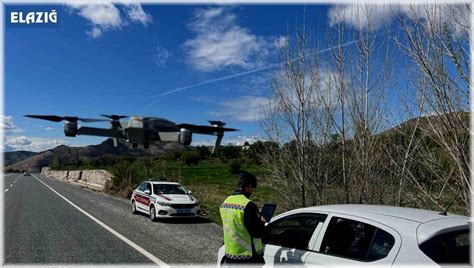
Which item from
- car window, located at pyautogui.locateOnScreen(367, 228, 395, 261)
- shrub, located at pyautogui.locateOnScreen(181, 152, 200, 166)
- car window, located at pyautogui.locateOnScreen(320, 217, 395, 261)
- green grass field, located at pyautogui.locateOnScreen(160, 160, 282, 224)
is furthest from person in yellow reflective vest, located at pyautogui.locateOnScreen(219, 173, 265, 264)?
shrub, located at pyautogui.locateOnScreen(181, 152, 200, 166)

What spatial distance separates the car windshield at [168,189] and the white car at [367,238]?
11127 millimetres

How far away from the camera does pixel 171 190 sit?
16.0 m

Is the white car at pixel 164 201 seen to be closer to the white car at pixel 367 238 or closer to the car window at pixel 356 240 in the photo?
the white car at pixel 367 238

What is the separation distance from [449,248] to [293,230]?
72.6 inches

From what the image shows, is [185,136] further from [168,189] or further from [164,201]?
[168,189]

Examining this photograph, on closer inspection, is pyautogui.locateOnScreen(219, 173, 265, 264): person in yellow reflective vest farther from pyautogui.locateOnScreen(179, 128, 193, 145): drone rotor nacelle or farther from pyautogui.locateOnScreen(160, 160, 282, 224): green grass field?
pyautogui.locateOnScreen(160, 160, 282, 224): green grass field

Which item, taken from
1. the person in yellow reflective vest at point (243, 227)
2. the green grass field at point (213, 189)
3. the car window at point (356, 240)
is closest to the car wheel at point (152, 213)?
the green grass field at point (213, 189)

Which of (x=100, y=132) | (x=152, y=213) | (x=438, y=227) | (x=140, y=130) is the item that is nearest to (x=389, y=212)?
(x=438, y=227)

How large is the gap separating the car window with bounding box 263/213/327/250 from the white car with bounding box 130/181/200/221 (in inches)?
363

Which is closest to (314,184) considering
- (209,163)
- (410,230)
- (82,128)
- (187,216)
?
(187,216)

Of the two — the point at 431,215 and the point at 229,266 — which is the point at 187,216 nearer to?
the point at 229,266

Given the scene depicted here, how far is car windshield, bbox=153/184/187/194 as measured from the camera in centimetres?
1559

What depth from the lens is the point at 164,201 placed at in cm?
1400

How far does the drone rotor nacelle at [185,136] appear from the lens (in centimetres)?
741
